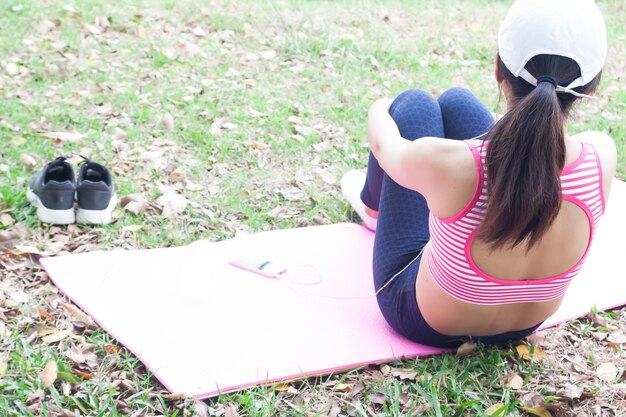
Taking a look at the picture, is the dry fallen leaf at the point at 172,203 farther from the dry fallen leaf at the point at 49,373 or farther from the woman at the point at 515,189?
the woman at the point at 515,189

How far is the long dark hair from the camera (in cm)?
162

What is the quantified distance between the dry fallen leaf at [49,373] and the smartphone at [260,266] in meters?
0.83

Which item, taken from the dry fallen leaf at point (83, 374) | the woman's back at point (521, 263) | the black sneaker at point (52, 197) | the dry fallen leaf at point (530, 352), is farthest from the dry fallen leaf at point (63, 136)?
the dry fallen leaf at point (530, 352)

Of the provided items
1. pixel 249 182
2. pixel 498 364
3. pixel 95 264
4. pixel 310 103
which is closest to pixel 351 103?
pixel 310 103

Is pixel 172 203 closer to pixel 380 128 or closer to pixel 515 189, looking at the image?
pixel 380 128

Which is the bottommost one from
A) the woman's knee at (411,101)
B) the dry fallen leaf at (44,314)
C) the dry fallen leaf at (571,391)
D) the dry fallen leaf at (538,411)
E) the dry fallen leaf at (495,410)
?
the dry fallen leaf at (44,314)

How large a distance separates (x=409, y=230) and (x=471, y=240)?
17.9 inches

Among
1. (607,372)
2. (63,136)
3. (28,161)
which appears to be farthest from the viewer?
(63,136)

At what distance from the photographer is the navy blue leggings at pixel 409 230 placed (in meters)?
2.22

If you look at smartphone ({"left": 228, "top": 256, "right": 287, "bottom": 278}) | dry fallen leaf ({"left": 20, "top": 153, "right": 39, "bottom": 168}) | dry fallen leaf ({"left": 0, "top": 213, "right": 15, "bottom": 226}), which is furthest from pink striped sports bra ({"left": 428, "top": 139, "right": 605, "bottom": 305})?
dry fallen leaf ({"left": 20, "top": 153, "right": 39, "bottom": 168})

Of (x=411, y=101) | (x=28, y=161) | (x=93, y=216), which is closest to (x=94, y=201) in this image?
(x=93, y=216)

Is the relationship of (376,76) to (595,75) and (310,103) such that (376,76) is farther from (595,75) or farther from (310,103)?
(595,75)

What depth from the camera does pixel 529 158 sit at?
1.63 m

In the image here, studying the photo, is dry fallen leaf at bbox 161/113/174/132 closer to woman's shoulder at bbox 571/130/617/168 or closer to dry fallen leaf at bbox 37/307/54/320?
dry fallen leaf at bbox 37/307/54/320
